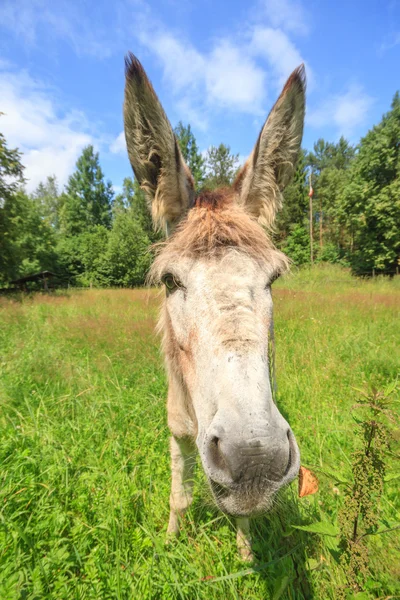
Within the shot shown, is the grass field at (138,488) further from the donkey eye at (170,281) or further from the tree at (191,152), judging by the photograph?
the tree at (191,152)

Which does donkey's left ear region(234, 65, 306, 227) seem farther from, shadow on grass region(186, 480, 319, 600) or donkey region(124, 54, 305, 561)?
shadow on grass region(186, 480, 319, 600)

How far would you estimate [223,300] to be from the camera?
137 centimetres

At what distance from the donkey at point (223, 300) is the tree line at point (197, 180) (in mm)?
8821

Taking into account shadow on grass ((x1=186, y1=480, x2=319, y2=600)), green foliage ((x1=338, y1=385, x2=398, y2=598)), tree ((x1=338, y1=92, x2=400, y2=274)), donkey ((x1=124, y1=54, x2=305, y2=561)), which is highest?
tree ((x1=338, y1=92, x2=400, y2=274))

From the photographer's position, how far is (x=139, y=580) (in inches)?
68.9

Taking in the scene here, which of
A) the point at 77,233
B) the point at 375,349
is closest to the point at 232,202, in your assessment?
the point at 375,349

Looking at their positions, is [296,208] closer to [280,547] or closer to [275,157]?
[275,157]

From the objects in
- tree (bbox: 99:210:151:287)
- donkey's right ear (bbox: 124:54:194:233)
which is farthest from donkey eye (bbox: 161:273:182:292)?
tree (bbox: 99:210:151:287)

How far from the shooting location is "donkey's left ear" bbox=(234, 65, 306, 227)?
187 centimetres

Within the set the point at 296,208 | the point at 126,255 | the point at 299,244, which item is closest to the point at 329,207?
the point at 296,208

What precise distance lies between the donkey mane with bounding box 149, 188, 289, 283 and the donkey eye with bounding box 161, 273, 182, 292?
0.05 m

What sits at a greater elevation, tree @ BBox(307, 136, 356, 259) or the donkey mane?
tree @ BBox(307, 136, 356, 259)

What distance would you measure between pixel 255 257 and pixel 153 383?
3.50 metres

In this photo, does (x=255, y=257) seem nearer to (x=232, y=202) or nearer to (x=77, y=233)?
(x=232, y=202)
